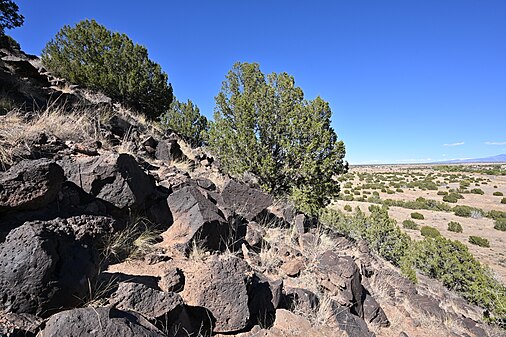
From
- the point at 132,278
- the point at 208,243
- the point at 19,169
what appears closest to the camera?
the point at 19,169

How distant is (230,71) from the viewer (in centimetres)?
1221

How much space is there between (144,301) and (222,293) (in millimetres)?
871

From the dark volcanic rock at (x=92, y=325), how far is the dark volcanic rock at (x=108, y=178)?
1997mm

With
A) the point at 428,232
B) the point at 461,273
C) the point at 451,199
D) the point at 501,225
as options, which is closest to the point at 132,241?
the point at 461,273

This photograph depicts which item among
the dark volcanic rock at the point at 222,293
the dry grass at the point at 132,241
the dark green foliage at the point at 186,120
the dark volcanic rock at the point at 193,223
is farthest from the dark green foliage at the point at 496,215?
the dry grass at the point at 132,241

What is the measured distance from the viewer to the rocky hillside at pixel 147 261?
1921 mm

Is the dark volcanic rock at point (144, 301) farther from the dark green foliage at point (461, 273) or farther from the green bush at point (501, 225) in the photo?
the green bush at point (501, 225)

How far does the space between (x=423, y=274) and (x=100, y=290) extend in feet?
39.1

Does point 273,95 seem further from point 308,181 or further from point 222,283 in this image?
point 222,283

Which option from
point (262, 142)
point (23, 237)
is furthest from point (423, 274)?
point (23, 237)

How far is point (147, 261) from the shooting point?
3230mm

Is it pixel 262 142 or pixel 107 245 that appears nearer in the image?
pixel 107 245

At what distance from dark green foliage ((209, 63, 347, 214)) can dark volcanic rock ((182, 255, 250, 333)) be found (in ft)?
19.8

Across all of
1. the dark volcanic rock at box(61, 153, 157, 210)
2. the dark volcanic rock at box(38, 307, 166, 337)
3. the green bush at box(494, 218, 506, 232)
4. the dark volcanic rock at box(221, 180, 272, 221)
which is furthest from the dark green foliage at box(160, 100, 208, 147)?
the green bush at box(494, 218, 506, 232)
